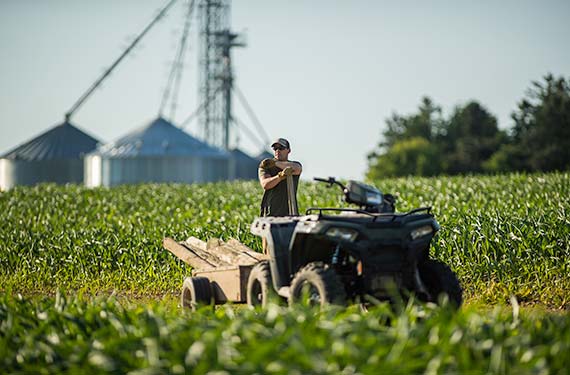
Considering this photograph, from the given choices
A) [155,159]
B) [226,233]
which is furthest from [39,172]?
[226,233]

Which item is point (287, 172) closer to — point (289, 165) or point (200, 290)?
point (289, 165)

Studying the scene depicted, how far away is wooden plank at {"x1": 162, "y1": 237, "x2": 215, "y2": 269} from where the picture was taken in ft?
37.4

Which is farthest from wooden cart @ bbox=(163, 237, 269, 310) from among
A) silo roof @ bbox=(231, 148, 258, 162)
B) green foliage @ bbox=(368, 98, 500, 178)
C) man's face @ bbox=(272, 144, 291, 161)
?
green foliage @ bbox=(368, 98, 500, 178)

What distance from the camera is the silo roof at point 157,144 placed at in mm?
57469

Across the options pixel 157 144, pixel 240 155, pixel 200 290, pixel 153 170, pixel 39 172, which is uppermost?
pixel 157 144

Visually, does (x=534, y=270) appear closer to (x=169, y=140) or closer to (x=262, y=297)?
(x=262, y=297)

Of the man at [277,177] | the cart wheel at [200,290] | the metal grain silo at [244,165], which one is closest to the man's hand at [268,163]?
the man at [277,177]

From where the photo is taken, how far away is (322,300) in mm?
8312

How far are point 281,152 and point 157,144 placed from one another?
47.4m

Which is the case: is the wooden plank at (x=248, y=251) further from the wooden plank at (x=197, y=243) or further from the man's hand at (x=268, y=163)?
the man's hand at (x=268, y=163)

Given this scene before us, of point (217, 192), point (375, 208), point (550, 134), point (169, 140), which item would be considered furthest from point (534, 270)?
point (550, 134)

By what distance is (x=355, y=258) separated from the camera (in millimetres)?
8930

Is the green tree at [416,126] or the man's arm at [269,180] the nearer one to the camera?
the man's arm at [269,180]

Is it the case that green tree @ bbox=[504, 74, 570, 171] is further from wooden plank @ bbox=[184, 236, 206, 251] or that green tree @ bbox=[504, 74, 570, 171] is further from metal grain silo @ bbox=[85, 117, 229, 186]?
wooden plank @ bbox=[184, 236, 206, 251]
